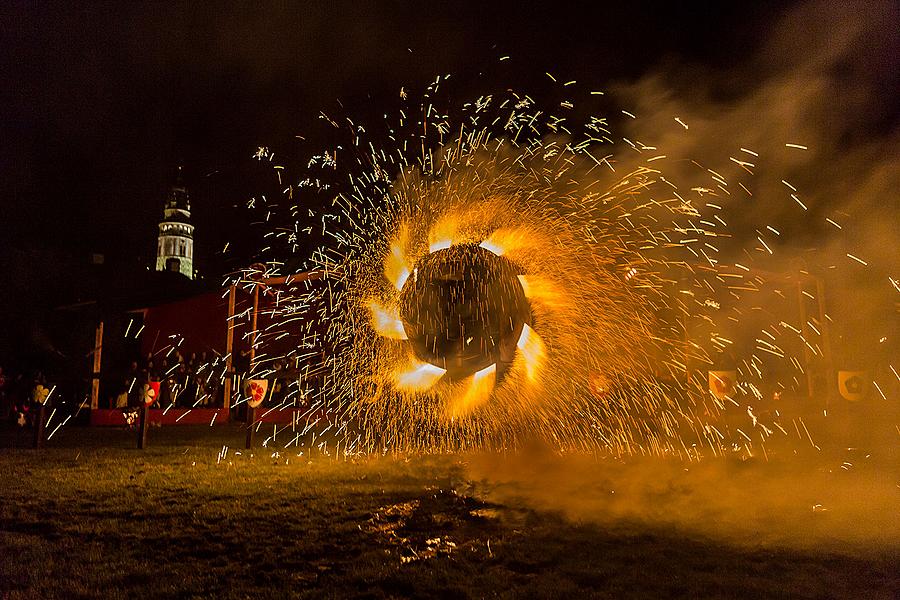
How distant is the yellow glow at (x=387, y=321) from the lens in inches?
309

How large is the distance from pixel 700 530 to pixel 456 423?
4713 mm

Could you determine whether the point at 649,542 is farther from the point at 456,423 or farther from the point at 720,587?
the point at 456,423

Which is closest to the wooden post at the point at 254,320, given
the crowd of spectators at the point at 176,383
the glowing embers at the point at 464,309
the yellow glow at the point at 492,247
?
the crowd of spectators at the point at 176,383

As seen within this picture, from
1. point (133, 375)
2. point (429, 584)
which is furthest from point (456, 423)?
point (133, 375)

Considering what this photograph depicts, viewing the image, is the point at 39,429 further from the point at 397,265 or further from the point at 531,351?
the point at 531,351

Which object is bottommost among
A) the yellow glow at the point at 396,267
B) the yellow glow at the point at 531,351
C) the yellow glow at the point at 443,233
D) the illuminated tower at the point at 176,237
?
the yellow glow at the point at 531,351

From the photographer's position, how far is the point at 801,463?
783 centimetres

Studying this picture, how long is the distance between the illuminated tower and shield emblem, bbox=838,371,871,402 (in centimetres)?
9388

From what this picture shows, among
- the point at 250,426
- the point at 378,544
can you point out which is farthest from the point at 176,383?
the point at 378,544

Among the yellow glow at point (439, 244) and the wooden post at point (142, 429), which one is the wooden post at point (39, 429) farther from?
the yellow glow at point (439, 244)

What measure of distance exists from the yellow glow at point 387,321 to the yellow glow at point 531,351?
1.56 m

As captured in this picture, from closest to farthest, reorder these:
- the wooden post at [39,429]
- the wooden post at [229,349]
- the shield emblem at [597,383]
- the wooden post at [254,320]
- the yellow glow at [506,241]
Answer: the yellow glow at [506,241] < the shield emblem at [597,383] < the wooden post at [39,429] < the wooden post at [229,349] < the wooden post at [254,320]

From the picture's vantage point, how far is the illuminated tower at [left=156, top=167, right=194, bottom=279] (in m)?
93.8

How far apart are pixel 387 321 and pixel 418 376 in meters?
0.90
